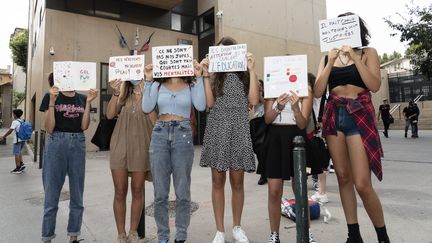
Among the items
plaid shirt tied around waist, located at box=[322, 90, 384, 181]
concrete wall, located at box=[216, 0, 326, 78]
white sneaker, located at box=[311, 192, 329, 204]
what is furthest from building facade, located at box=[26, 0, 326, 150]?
plaid shirt tied around waist, located at box=[322, 90, 384, 181]

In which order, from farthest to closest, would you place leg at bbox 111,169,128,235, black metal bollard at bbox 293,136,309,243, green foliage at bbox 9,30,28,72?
green foliage at bbox 9,30,28,72 → leg at bbox 111,169,128,235 → black metal bollard at bbox 293,136,309,243

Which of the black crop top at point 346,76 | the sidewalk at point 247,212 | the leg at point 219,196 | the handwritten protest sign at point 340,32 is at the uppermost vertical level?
the handwritten protest sign at point 340,32

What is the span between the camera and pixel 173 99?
3557 mm

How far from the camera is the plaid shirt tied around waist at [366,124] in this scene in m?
3.12

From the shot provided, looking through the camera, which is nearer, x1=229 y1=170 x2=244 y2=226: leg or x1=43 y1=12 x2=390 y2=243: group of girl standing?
x1=43 y1=12 x2=390 y2=243: group of girl standing

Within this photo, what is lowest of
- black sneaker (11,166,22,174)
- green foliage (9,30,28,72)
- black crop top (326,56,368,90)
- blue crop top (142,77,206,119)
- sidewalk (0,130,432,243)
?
sidewalk (0,130,432,243)

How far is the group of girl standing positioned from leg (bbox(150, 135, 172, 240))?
0.01 metres

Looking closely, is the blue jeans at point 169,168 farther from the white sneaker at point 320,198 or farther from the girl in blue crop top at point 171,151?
the white sneaker at point 320,198

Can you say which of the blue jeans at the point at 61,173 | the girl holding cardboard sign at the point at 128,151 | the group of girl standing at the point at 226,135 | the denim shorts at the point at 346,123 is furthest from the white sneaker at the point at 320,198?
the blue jeans at the point at 61,173

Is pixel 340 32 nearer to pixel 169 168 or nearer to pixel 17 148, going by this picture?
pixel 169 168

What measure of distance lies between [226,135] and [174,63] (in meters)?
0.97

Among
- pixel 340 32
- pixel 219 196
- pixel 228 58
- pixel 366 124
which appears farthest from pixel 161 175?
pixel 340 32

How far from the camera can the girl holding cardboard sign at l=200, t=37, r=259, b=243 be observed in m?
3.61

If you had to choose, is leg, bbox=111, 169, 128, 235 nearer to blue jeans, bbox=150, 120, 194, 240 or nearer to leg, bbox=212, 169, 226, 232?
blue jeans, bbox=150, 120, 194, 240
